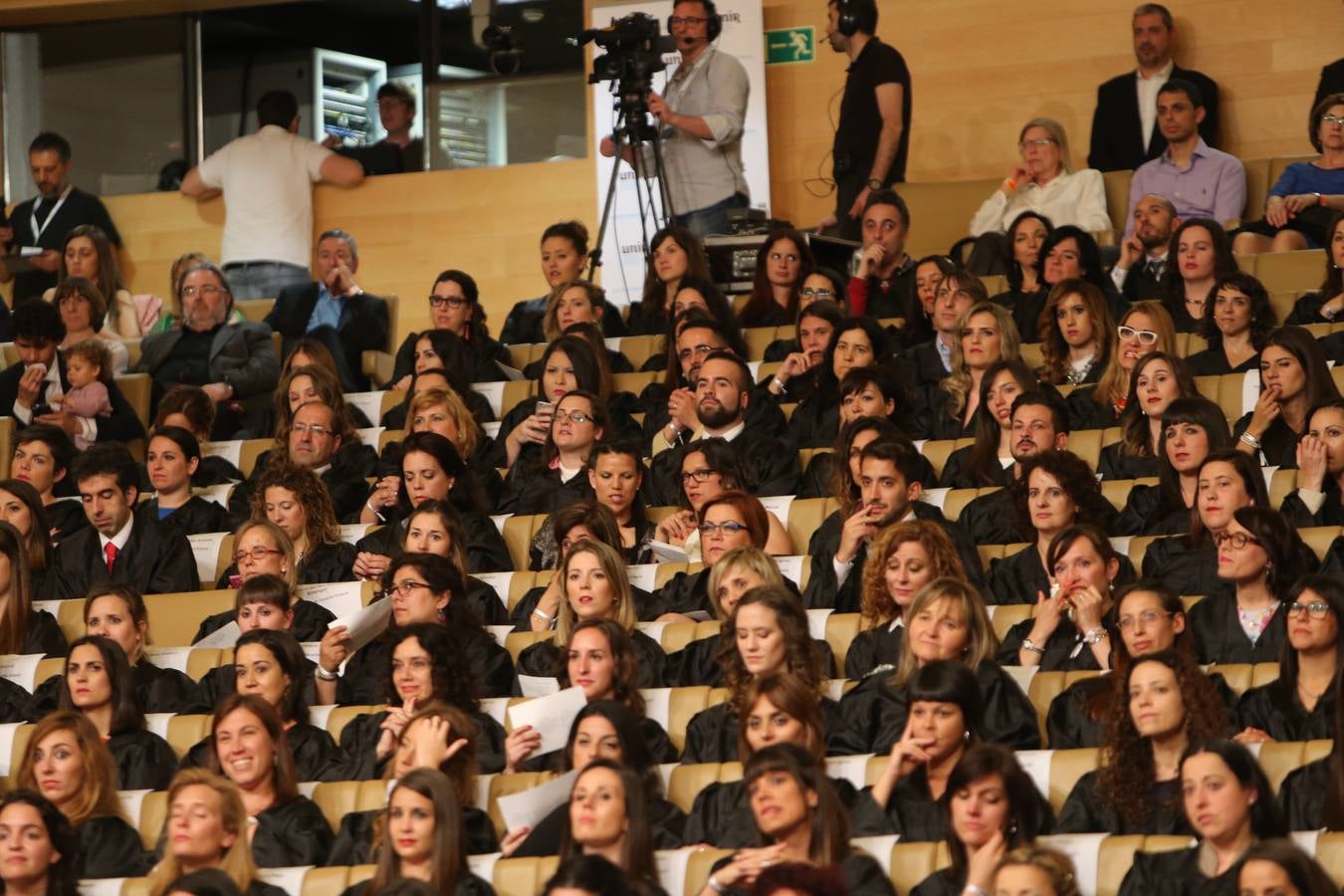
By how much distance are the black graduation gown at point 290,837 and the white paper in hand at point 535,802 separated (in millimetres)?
453

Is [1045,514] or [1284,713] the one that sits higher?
[1045,514]

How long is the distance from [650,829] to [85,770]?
125cm

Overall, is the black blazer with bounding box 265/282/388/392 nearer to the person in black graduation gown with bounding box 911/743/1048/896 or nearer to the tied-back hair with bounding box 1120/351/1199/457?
the tied-back hair with bounding box 1120/351/1199/457

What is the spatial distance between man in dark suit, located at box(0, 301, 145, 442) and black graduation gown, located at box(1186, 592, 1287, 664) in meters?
3.44

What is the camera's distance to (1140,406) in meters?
5.66

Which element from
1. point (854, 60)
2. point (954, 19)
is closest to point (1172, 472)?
point (854, 60)

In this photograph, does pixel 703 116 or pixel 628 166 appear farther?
pixel 628 166

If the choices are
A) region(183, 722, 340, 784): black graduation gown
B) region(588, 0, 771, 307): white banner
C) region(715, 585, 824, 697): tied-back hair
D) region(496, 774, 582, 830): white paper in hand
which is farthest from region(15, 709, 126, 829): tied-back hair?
region(588, 0, 771, 307): white banner

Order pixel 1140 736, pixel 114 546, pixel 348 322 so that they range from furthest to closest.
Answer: pixel 348 322 → pixel 114 546 → pixel 1140 736

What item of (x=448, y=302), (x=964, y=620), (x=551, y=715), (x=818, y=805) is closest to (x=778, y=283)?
(x=448, y=302)

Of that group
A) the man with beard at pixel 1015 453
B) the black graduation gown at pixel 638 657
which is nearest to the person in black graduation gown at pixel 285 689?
the black graduation gown at pixel 638 657

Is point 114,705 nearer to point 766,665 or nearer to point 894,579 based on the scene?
point 766,665

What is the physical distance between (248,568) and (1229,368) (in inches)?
103

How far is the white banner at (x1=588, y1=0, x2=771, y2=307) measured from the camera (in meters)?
8.78
